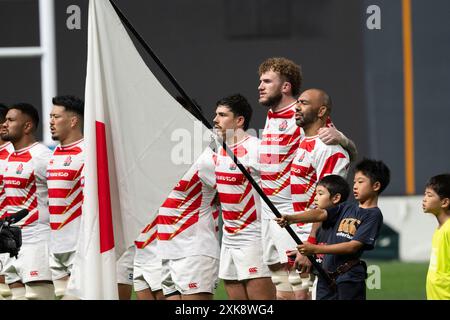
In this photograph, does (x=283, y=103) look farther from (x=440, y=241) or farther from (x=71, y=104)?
(x=440, y=241)

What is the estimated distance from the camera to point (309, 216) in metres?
7.67

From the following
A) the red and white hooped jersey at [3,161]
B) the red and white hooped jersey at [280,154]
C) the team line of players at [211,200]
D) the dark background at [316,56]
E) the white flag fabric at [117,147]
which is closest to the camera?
the white flag fabric at [117,147]

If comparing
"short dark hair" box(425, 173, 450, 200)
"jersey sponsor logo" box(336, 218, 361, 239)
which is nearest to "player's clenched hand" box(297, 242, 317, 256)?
"jersey sponsor logo" box(336, 218, 361, 239)

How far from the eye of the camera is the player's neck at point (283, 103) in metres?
8.80

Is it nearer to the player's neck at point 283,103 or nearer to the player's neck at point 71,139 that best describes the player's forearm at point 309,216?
the player's neck at point 283,103

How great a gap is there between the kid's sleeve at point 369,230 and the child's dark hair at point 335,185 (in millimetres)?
258

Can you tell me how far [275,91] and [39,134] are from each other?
6.38 m

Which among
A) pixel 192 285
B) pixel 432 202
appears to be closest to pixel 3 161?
pixel 192 285

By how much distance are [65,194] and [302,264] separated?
2267 millimetres

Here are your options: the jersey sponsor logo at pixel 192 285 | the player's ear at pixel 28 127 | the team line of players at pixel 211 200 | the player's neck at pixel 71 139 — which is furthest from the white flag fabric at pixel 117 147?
the player's ear at pixel 28 127

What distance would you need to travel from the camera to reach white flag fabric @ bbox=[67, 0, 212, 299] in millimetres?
6891

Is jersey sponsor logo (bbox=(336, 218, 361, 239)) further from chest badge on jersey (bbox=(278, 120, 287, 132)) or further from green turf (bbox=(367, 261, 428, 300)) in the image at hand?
green turf (bbox=(367, 261, 428, 300))

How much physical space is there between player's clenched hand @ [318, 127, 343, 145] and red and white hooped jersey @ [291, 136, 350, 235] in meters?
0.05

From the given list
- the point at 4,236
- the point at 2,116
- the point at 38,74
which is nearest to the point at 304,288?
the point at 4,236
